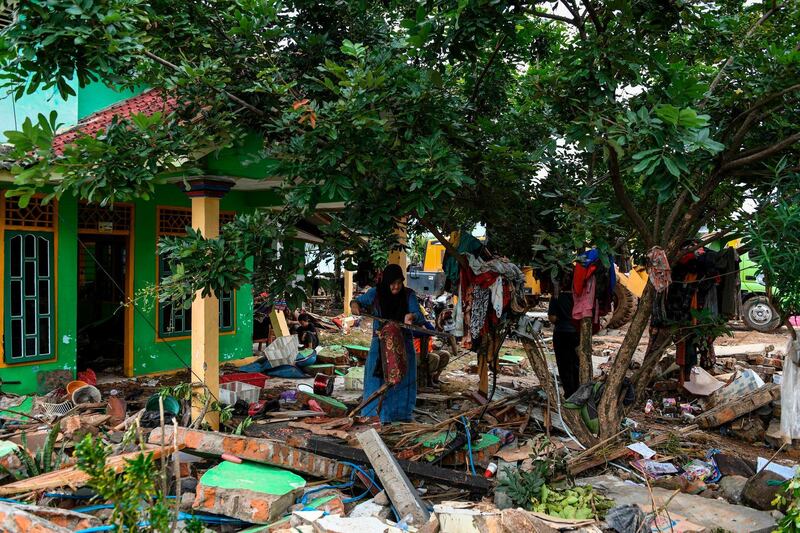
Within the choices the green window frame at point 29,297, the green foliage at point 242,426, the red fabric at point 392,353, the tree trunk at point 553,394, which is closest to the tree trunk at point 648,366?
the tree trunk at point 553,394

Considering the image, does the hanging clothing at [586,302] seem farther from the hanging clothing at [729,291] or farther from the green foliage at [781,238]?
the green foliage at [781,238]

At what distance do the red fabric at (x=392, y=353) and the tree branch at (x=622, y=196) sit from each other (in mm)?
2875

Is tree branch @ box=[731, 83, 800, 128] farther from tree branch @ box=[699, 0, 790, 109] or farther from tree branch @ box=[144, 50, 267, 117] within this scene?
tree branch @ box=[144, 50, 267, 117]

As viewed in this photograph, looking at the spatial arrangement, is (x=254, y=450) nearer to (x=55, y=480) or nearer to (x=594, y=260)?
(x=55, y=480)

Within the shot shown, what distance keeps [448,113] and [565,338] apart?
13.5 ft

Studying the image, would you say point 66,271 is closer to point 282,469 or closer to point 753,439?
point 282,469

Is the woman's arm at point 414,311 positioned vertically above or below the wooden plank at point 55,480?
above

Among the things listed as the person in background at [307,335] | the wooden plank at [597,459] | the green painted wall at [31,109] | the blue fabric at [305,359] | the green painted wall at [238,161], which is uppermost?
the green painted wall at [31,109]

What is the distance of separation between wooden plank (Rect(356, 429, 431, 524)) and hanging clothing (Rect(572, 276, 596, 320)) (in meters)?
3.29

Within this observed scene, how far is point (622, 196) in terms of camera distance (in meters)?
5.98

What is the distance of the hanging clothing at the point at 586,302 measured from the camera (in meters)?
7.81

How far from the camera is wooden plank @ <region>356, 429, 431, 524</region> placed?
5086 millimetres

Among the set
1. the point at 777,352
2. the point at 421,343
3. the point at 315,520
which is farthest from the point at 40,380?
the point at 777,352

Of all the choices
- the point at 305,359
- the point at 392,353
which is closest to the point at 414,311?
the point at 392,353
